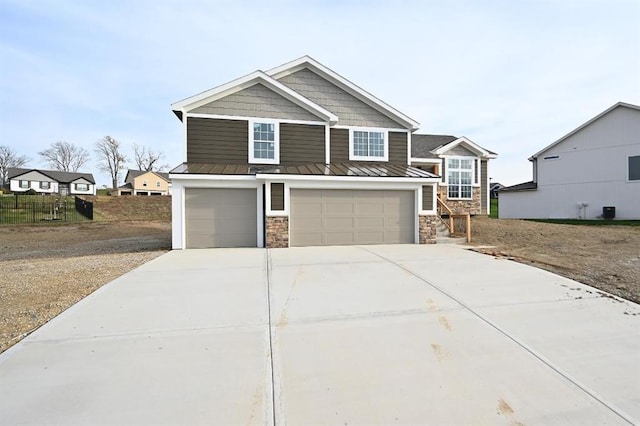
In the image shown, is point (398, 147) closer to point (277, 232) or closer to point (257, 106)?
point (257, 106)

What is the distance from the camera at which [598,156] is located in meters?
19.4

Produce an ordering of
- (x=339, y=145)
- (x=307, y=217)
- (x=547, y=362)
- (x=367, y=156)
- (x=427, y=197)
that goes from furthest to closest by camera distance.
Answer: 1. (x=367, y=156)
2. (x=339, y=145)
3. (x=427, y=197)
4. (x=307, y=217)
5. (x=547, y=362)

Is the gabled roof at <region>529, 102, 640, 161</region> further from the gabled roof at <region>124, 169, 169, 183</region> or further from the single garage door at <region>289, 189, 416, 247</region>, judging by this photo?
the gabled roof at <region>124, 169, 169, 183</region>

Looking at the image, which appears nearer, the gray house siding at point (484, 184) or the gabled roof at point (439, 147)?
the gabled roof at point (439, 147)

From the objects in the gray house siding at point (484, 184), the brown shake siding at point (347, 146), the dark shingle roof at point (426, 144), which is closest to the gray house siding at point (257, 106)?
the brown shake siding at point (347, 146)

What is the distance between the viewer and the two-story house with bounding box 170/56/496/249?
34.6 ft

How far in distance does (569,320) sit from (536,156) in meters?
22.2

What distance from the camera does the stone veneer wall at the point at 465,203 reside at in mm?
16891

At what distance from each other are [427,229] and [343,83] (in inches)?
274

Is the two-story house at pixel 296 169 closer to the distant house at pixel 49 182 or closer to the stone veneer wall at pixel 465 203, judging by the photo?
the stone veneer wall at pixel 465 203

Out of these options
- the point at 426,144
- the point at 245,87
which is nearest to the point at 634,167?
the point at 426,144

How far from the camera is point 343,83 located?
1333 cm

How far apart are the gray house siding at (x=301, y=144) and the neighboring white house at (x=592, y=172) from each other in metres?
17.8

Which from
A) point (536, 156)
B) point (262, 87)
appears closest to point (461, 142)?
point (536, 156)
